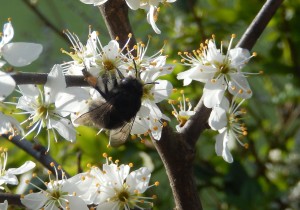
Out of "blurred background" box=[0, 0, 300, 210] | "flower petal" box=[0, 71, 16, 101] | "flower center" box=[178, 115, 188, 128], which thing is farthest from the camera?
"blurred background" box=[0, 0, 300, 210]

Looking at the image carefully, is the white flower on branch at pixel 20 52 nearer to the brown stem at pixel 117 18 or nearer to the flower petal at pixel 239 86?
the brown stem at pixel 117 18

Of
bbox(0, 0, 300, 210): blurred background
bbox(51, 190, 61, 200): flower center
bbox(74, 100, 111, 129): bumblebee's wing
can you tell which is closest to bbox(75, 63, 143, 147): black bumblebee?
bbox(74, 100, 111, 129): bumblebee's wing

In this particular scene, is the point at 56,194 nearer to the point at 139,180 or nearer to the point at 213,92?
the point at 139,180

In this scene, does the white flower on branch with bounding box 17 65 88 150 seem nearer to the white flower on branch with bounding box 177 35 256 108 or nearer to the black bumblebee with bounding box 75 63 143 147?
the black bumblebee with bounding box 75 63 143 147

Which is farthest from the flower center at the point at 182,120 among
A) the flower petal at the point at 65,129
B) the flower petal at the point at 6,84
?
the flower petal at the point at 6,84

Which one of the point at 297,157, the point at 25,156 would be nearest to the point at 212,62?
the point at 25,156

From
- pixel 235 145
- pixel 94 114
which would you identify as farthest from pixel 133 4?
pixel 235 145

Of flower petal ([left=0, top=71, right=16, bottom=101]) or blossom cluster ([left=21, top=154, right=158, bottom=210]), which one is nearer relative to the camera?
flower petal ([left=0, top=71, right=16, bottom=101])
